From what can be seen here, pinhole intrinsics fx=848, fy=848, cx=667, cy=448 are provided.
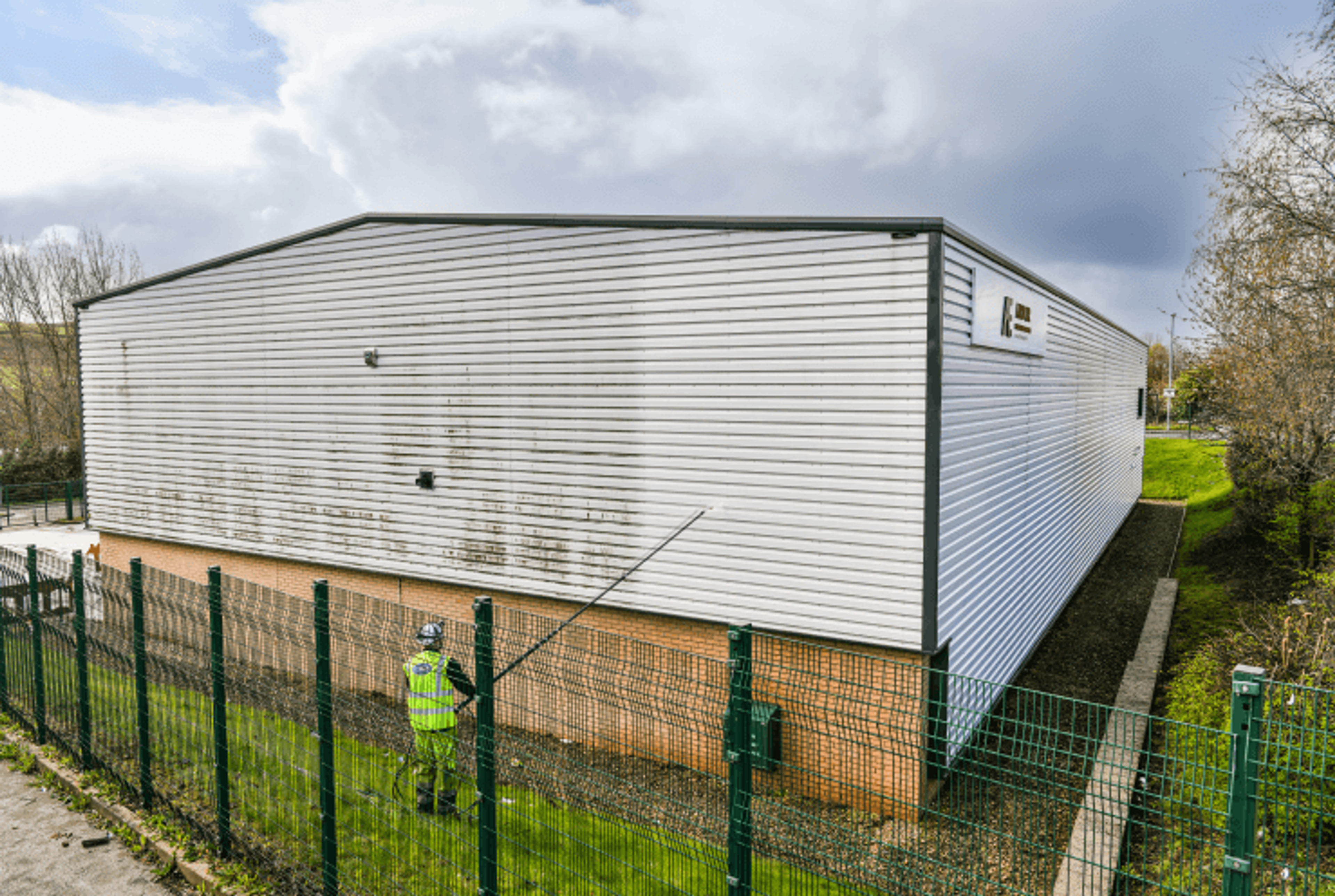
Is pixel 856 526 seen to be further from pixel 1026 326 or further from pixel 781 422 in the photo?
pixel 1026 326

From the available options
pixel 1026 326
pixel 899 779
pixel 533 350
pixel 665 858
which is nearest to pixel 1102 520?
pixel 1026 326

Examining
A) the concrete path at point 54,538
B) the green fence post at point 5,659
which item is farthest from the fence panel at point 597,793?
the concrete path at point 54,538

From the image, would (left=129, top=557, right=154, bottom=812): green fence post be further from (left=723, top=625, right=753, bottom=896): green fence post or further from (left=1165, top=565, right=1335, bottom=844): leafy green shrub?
(left=1165, top=565, right=1335, bottom=844): leafy green shrub

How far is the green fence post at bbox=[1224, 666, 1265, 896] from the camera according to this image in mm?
2557

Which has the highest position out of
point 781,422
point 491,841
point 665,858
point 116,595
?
point 781,422

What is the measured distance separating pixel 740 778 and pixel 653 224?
21.3 feet

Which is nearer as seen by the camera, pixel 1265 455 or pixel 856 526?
pixel 856 526

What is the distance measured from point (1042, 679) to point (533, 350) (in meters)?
7.80

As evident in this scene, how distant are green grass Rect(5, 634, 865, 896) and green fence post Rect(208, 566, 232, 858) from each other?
107mm

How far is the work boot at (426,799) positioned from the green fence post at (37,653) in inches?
187

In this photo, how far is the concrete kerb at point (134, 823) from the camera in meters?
5.41

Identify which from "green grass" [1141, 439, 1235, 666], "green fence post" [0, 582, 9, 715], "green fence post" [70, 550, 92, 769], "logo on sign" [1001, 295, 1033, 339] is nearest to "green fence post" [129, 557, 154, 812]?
"green fence post" [70, 550, 92, 769]

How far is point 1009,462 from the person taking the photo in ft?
33.1

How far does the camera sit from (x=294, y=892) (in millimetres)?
5141
